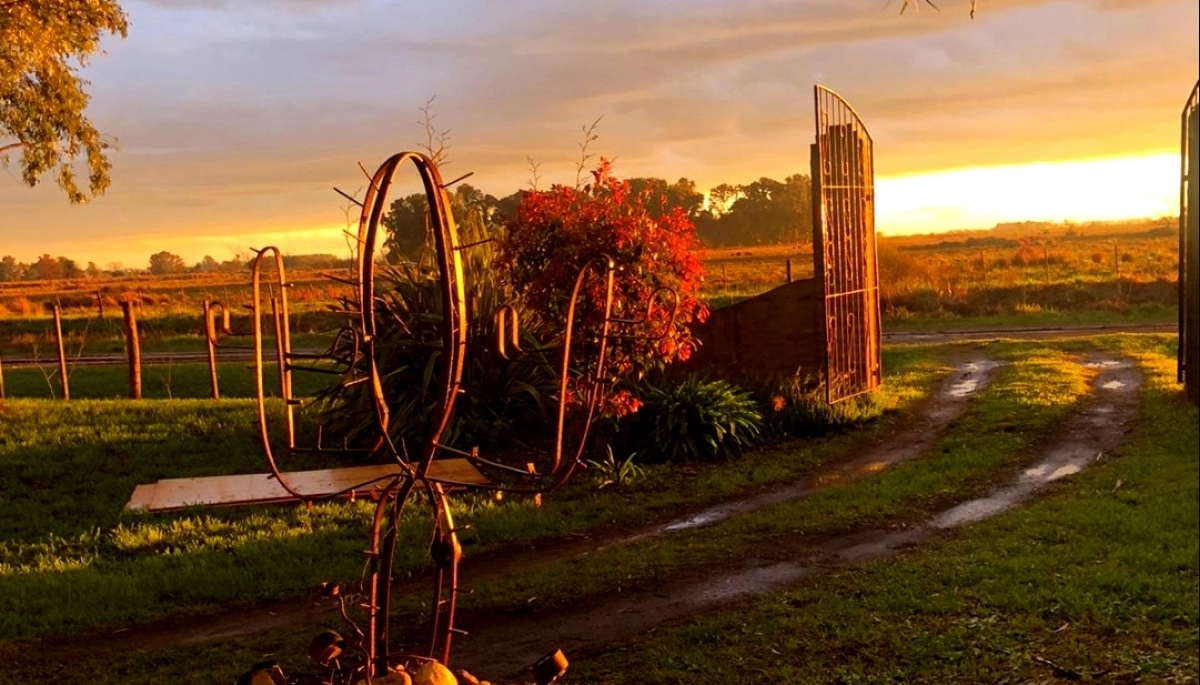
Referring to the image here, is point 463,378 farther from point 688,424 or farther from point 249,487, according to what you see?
point 249,487

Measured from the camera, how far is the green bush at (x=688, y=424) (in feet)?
34.0

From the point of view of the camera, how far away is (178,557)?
7.15 metres

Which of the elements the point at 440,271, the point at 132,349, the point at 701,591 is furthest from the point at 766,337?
the point at 132,349

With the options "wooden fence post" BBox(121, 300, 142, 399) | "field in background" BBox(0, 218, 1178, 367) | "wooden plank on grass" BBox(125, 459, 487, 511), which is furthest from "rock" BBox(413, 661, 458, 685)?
"wooden fence post" BBox(121, 300, 142, 399)

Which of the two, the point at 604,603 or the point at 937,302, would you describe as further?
the point at 937,302

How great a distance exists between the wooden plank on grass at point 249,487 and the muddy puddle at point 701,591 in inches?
94.9

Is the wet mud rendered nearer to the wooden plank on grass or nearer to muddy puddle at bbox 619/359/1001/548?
muddy puddle at bbox 619/359/1001/548

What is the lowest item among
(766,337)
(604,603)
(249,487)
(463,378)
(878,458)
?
(878,458)

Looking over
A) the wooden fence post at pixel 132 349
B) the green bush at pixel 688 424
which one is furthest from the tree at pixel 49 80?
the green bush at pixel 688 424

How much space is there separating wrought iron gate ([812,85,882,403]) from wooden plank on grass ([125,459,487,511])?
497 centimetres

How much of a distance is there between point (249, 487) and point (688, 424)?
4294mm

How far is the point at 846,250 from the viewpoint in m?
12.6

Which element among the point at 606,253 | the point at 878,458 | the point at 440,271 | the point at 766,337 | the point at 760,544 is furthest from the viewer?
the point at 766,337

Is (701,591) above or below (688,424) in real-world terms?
below
